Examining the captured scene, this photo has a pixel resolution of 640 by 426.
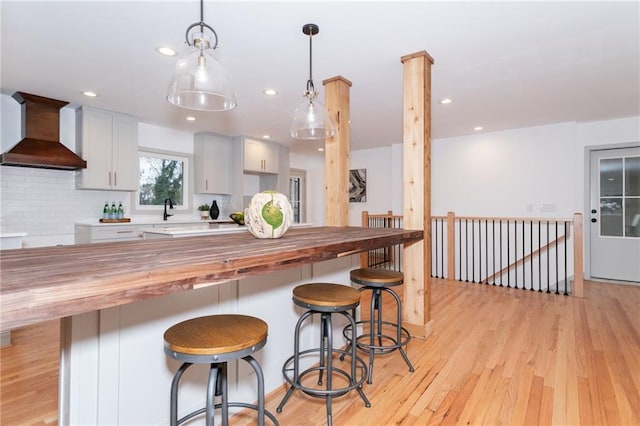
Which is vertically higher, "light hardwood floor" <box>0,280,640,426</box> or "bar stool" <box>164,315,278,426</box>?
"bar stool" <box>164,315,278,426</box>

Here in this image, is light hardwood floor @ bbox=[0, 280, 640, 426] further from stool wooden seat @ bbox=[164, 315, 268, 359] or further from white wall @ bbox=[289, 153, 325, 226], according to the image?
white wall @ bbox=[289, 153, 325, 226]

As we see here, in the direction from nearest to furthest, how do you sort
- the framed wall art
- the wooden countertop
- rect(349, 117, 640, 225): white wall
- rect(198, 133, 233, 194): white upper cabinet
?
1. the wooden countertop
2. rect(349, 117, 640, 225): white wall
3. rect(198, 133, 233, 194): white upper cabinet
4. the framed wall art

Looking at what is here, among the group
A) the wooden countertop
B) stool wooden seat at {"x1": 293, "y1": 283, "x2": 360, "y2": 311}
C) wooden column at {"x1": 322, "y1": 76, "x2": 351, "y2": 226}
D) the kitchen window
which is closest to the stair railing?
wooden column at {"x1": 322, "y1": 76, "x2": 351, "y2": 226}

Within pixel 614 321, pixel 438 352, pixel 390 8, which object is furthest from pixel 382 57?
pixel 614 321

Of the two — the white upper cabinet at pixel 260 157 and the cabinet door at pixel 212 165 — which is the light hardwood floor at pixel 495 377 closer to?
the cabinet door at pixel 212 165

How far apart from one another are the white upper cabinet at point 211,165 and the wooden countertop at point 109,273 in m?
4.15

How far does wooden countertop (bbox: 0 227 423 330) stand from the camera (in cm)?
67

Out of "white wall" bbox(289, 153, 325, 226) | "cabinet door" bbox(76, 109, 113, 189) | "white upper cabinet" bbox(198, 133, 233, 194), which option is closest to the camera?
"cabinet door" bbox(76, 109, 113, 189)

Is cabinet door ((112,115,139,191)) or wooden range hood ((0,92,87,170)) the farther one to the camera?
cabinet door ((112,115,139,191))

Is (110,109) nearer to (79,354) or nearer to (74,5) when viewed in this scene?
(74,5)

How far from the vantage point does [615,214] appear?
477 cm

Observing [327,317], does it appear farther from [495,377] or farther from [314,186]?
[314,186]

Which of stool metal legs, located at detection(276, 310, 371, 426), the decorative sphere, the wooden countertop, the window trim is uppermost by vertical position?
the window trim

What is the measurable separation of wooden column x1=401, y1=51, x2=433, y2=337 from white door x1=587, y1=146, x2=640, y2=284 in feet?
12.3
